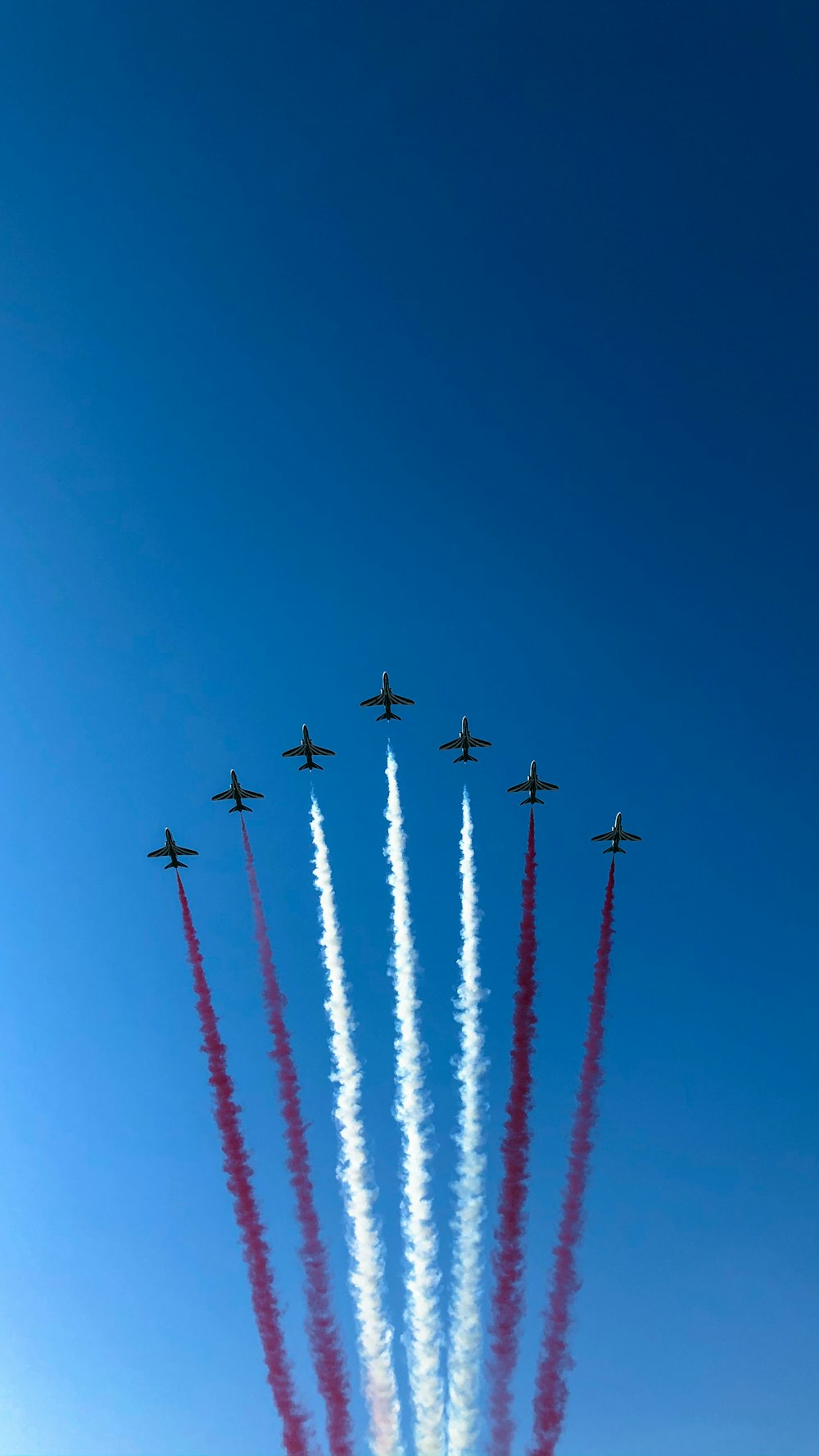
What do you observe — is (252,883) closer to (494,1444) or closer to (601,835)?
(601,835)

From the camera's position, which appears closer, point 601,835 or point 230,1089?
point 230,1089

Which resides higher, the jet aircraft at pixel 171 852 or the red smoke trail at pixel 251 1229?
the jet aircraft at pixel 171 852

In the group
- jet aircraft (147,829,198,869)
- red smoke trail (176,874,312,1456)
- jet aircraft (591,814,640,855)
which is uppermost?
jet aircraft (591,814,640,855)

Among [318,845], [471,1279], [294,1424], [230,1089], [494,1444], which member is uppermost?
[318,845]

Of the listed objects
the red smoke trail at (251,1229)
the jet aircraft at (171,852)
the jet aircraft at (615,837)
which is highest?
the jet aircraft at (615,837)

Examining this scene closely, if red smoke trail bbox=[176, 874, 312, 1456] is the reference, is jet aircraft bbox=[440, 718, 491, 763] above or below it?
above

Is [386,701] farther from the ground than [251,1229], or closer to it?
farther from the ground

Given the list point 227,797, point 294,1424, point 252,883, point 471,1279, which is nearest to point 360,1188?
point 471,1279

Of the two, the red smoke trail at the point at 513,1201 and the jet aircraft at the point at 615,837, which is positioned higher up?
the jet aircraft at the point at 615,837

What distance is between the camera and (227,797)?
64.9 meters

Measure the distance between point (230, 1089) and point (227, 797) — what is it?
19263 millimetres

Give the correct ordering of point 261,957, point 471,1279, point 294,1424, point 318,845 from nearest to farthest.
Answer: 1. point 294,1424
2. point 471,1279
3. point 261,957
4. point 318,845

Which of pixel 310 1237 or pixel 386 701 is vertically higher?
pixel 386 701

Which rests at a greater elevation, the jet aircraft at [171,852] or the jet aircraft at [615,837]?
the jet aircraft at [615,837]
